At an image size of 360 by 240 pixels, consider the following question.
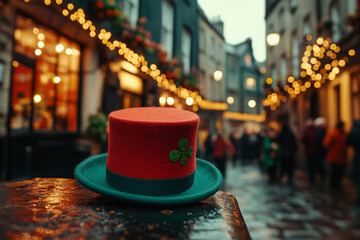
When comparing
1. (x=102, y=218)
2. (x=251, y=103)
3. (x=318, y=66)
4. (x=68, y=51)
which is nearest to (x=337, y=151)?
(x=318, y=66)

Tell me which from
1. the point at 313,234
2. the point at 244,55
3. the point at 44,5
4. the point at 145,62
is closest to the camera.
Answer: the point at 313,234

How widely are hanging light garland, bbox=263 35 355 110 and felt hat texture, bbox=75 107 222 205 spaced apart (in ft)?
35.9

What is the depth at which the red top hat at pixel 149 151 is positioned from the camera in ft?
3.28

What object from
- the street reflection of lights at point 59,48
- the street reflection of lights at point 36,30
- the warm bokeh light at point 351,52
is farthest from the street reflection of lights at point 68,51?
the warm bokeh light at point 351,52

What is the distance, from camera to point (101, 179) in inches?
45.1

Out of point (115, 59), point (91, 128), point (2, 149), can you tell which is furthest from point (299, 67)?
point (2, 149)

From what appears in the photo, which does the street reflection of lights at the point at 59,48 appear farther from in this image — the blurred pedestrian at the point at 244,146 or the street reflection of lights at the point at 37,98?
the blurred pedestrian at the point at 244,146

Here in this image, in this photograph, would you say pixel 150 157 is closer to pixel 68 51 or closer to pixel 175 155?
pixel 175 155

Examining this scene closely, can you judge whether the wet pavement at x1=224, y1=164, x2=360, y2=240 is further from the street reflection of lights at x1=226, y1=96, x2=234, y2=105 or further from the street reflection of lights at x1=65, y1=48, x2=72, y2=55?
the street reflection of lights at x1=226, y1=96, x2=234, y2=105

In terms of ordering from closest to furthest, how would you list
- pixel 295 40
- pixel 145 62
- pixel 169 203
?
pixel 169 203 → pixel 145 62 → pixel 295 40

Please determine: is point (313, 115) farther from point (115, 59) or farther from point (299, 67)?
point (115, 59)

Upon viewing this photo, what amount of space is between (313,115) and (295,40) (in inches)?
194

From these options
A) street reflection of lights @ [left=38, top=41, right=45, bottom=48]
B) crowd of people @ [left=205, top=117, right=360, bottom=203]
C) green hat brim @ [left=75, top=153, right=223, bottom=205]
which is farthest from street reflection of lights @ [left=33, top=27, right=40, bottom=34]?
crowd of people @ [left=205, top=117, right=360, bottom=203]

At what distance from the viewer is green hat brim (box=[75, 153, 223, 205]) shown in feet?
3.02
